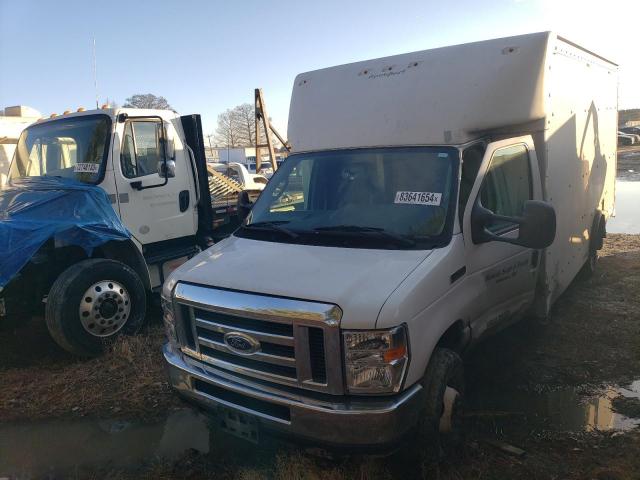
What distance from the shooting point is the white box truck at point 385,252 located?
2.70 m

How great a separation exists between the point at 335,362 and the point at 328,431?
370 mm

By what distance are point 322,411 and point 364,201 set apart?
1.64 meters

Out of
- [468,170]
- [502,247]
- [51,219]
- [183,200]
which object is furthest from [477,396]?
[51,219]

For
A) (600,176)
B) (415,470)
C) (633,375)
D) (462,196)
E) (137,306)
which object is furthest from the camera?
(600,176)

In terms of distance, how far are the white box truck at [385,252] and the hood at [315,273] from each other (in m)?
0.01

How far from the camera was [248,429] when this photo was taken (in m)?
2.95

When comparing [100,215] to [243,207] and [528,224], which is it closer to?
[243,207]

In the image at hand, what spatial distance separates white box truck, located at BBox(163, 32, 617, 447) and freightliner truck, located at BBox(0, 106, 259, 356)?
6.56 feet

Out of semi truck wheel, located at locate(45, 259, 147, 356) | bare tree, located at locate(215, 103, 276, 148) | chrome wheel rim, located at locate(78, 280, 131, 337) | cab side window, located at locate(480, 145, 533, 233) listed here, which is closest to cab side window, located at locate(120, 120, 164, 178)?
semi truck wheel, located at locate(45, 259, 147, 356)

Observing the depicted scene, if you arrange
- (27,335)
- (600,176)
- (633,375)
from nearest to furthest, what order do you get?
(633,375) < (27,335) < (600,176)

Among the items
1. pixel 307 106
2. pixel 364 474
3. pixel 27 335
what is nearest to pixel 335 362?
pixel 364 474

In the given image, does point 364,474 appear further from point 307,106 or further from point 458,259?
point 307,106

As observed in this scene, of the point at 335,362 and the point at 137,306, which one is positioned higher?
the point at 335,362

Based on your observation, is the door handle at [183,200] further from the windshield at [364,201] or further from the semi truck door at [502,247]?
the semi truck door at [502,247]
